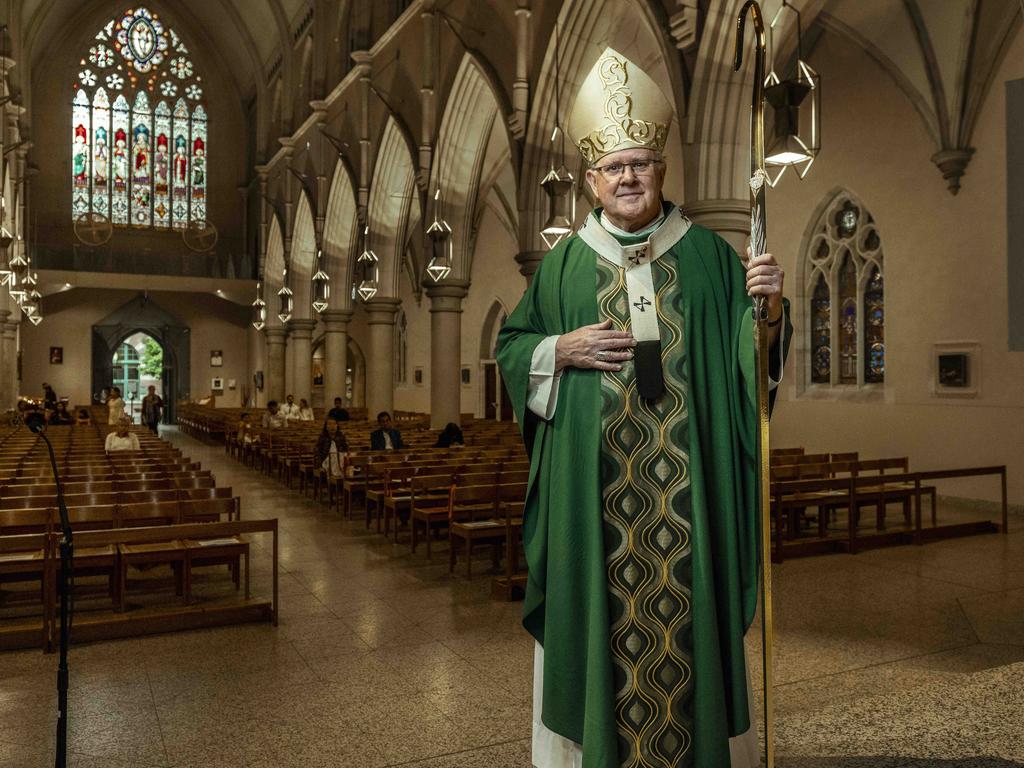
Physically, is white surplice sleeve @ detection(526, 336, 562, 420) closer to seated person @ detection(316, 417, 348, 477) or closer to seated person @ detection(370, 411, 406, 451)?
seated person @ detection(316, 417, 348, 477)

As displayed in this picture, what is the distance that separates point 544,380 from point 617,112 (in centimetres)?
75

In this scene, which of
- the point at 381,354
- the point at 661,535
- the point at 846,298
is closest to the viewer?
the point at 661,535

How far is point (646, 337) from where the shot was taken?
2.39 meters

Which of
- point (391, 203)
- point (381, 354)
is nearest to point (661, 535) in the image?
point (381, 354)

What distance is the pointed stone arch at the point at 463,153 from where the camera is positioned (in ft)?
55.3

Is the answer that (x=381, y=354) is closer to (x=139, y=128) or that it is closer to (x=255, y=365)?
(x=255, y=365)

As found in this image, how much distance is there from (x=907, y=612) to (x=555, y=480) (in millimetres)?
4604

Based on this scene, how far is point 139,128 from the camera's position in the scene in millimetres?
32969

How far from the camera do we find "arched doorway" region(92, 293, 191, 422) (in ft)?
106

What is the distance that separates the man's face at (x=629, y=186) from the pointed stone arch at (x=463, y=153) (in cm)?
1478

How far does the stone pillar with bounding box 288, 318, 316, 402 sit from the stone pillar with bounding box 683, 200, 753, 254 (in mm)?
20188

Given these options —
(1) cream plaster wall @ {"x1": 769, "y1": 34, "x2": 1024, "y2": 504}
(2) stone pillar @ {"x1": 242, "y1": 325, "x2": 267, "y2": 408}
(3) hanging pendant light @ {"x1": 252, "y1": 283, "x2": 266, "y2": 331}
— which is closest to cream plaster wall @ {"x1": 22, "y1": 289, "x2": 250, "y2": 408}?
(2) stone pillar @ {"x1": 242, "y1": 325, "x2": 267, "y2": 408}

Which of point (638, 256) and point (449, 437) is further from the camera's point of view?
point (449, 437)

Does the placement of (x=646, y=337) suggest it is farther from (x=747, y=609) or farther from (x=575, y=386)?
(x=747, y=609)
